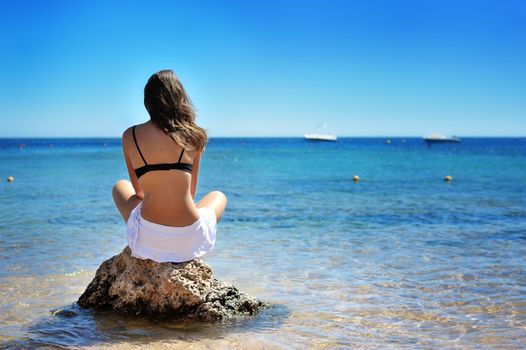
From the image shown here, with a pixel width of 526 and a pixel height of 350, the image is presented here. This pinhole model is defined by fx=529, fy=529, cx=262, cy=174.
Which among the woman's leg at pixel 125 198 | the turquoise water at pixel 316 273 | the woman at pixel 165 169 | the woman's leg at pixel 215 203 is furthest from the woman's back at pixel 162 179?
the turquoise water at pixel 316 273

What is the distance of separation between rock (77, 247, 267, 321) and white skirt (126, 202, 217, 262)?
0.12 metres

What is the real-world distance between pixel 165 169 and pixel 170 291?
1.21 meters

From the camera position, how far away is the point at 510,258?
8172 mm

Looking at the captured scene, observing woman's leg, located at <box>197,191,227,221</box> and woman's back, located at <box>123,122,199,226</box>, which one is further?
woman's leg, located at <box>197,191,227,221</box>

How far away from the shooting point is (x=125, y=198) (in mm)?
5402

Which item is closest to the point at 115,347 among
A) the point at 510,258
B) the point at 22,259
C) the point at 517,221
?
the point at 22,259

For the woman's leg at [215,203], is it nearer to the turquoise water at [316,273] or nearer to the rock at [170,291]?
the rock at [170,291]

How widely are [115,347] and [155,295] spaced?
0.79 metres

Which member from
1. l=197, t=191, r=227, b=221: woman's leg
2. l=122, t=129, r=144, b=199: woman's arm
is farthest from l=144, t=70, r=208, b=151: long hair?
l=197, t=191, r=227, b=221: woman's leg

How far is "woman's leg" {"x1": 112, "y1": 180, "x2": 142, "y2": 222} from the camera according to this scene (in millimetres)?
5317

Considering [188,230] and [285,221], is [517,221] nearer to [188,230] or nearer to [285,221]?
[285,221]

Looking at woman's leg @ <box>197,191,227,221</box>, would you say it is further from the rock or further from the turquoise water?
the turquoise water

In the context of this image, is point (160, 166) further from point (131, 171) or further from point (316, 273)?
point (316, 273)

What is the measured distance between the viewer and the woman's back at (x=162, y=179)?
16.2 feet
